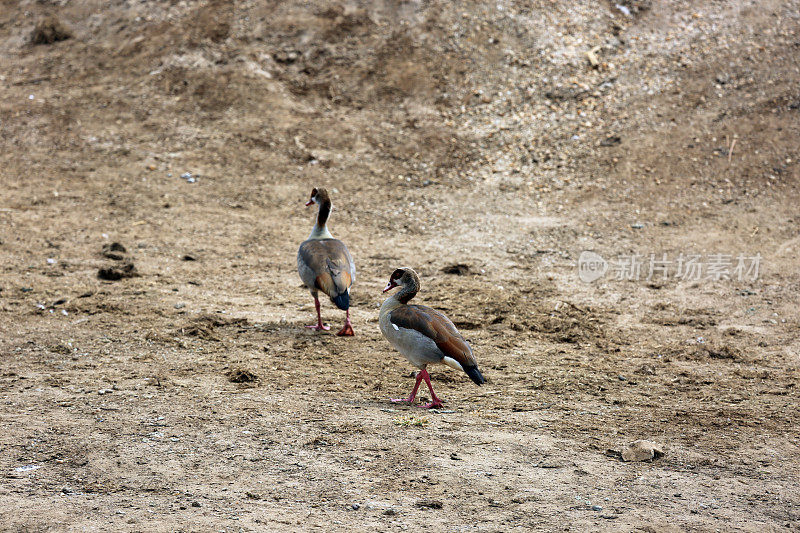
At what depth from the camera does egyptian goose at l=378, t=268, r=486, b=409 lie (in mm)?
6738

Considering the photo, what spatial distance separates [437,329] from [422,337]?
16 cm

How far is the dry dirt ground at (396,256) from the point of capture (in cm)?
558

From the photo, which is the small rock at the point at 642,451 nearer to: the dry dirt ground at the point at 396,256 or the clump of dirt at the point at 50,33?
the dry dirt ground at the point at 396,256

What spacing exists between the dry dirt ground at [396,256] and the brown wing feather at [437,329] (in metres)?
0.59

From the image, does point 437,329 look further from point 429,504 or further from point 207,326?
point 207,326

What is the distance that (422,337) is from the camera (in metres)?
6.90

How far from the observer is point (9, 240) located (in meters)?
11.3

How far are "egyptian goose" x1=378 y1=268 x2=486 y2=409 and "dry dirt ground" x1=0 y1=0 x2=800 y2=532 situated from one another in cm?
47

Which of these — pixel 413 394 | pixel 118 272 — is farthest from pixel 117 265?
pixel 413 394

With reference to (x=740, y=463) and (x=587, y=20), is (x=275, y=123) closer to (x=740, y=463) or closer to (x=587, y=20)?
(x=587, y=20)

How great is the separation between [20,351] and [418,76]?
10250 mm

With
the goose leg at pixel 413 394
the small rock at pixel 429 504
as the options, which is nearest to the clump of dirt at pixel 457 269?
the goose leg at pixel 413 394

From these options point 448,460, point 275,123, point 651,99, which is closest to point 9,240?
point 275,123

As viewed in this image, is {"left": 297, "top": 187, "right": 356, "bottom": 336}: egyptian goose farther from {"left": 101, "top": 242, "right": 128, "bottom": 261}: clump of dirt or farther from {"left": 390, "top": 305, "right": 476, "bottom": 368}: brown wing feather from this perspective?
{"left": 101, "top": 242, "right": 128, "bottom": 261}: clump of dirt
